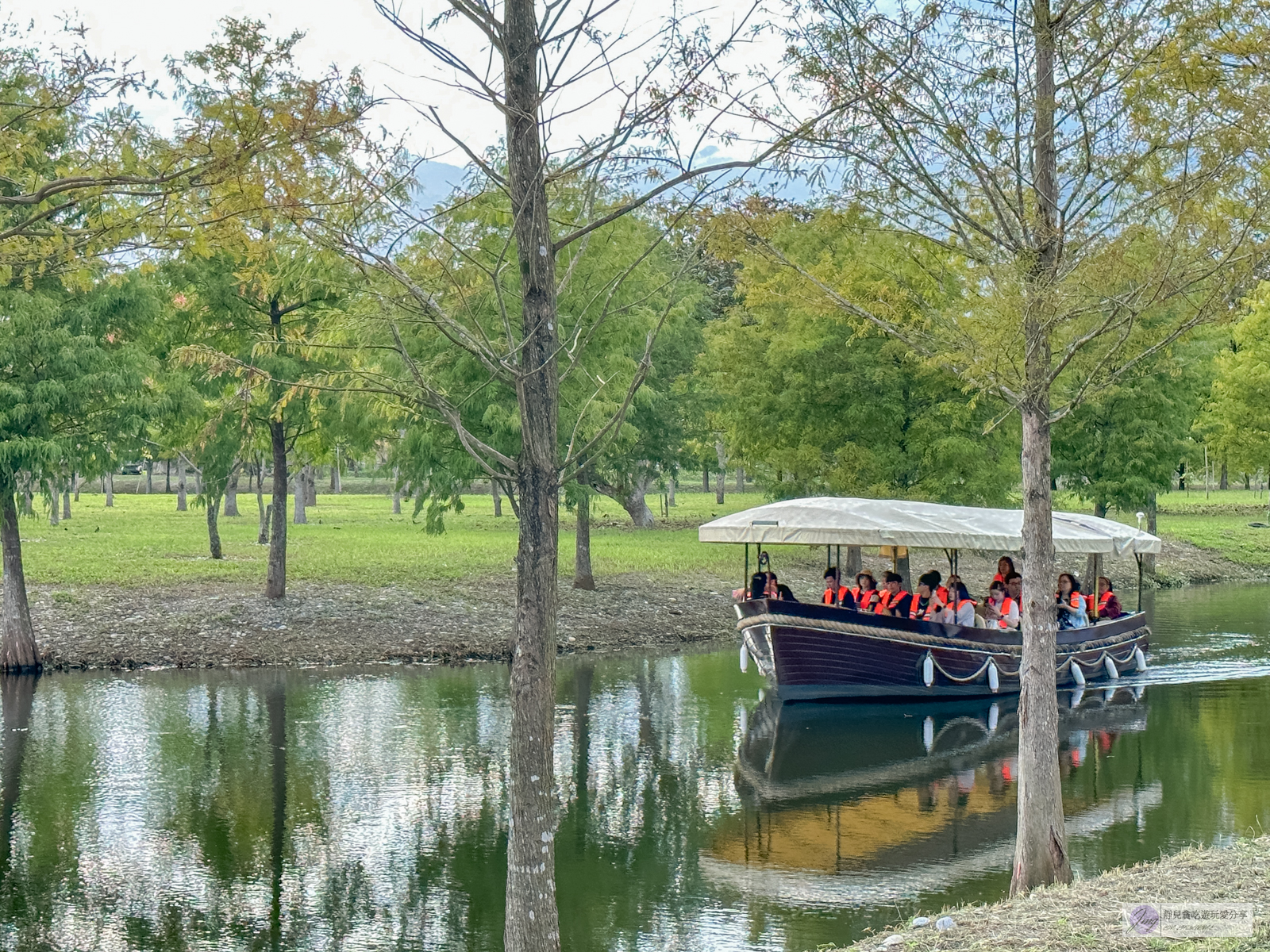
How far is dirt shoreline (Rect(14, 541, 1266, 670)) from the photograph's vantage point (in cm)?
Result: 2370

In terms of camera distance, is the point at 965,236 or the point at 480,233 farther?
the point at 480,233

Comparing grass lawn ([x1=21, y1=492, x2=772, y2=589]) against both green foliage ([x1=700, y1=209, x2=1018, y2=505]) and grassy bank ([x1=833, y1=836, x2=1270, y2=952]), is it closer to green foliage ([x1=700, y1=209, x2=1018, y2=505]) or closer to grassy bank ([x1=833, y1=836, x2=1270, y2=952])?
green foliage ([x1=700, y1=209, x2=1018, y2=505])

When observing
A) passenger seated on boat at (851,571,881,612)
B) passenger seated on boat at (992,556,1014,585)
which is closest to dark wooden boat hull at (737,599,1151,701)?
passenger seated on boat at (992,556,1014,585)

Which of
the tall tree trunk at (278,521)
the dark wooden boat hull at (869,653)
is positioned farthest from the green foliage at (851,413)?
the tall tree trunk at (278,521)

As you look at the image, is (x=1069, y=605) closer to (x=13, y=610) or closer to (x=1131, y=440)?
(x=1131, y=440)

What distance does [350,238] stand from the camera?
8.20 m

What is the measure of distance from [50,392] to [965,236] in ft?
50.3

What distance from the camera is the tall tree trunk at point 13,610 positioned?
71.6 ft

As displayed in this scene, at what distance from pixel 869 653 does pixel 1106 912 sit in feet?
46.3

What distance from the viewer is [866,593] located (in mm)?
23500

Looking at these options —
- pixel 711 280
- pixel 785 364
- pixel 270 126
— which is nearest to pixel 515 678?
pixel 270 126

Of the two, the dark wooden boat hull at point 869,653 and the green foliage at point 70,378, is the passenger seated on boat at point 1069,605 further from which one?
the green foliage at point 70,378

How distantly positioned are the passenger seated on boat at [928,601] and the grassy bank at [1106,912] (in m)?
13.1

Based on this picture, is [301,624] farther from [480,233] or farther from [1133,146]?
[1133,146]
